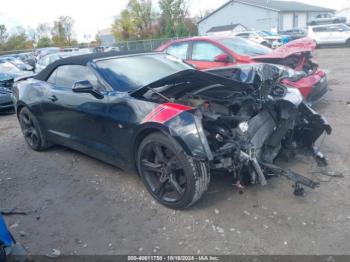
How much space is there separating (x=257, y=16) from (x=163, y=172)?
1775 inches

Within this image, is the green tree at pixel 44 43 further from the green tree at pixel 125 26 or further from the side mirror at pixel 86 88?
the side mirror at pixel 86 88

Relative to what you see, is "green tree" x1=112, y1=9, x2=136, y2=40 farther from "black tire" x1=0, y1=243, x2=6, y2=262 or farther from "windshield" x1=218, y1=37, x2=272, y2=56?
"black tire" x1=0, y1=243, x2=6, y2=262

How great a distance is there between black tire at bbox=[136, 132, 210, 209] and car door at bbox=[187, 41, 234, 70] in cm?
369

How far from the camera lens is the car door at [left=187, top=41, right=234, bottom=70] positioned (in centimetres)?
693

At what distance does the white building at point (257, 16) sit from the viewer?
4359cm

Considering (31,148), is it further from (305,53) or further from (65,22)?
(65,22)

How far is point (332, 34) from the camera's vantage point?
23172 millimetres

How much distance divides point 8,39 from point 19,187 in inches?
1819

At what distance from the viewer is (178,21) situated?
136 ft

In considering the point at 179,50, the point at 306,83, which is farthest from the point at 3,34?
the point at 306,83

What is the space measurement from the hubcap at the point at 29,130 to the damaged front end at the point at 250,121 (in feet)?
9.02

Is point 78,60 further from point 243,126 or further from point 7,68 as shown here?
point 7,68

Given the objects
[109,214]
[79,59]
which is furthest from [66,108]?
[109,214]

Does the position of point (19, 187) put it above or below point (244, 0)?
below
